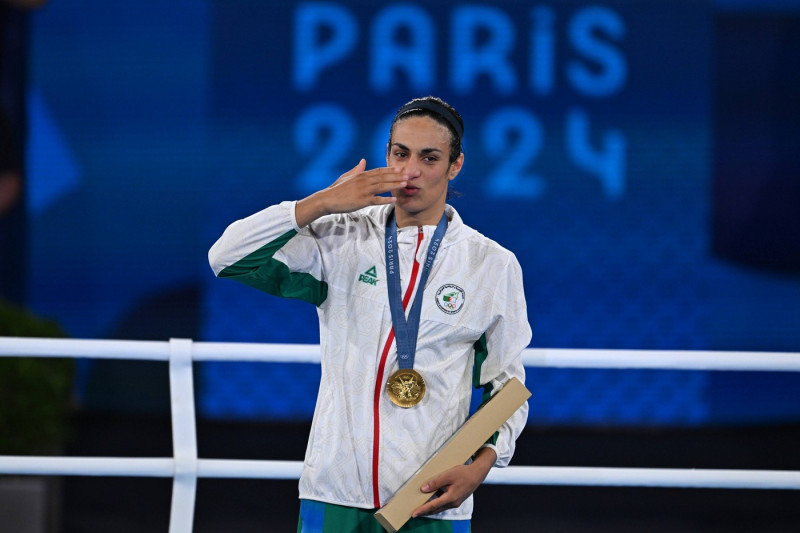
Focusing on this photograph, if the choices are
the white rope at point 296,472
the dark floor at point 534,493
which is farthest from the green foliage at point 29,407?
the white rope at point 296,472

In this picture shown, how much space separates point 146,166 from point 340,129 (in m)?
1.48

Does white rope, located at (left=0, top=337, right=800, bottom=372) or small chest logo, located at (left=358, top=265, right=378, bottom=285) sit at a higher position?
small chest logo, located at (left=358, top=265, right=378, bottom=285)

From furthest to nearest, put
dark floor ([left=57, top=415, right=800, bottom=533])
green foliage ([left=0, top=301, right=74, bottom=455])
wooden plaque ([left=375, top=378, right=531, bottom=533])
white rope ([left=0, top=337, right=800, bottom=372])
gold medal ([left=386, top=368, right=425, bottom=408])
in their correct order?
dark floor ([left=57, top=415, right=800, bottom=533]) < green foliage ([left=0, top=301, right=74, bottom=455]) < white rope ([left=0, top=337, right=800, bottom=372]) < gold medal ([left=386, top=368, right=425, bottom=408]) < wooden plaque ([left=375, top=378, right=531, bottom=533])

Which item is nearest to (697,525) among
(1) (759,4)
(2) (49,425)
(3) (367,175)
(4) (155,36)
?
(2) (49,425)

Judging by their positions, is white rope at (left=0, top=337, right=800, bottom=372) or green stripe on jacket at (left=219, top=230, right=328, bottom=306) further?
white rope at (left=0, top=337, right=800, bottom=372)

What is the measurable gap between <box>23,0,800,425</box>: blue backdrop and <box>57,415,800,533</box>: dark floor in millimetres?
351

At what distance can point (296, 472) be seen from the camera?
112 inches

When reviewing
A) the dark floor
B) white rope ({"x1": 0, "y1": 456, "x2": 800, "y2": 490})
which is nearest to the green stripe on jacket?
white rope ({"x1": 0, "y1": 456, "x2": 800, "y2": 490})

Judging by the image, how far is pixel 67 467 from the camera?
2.88 metres

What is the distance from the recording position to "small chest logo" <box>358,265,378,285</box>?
224 centimetres

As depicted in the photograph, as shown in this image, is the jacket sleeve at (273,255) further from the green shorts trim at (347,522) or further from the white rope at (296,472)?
the white rope at (296,472)

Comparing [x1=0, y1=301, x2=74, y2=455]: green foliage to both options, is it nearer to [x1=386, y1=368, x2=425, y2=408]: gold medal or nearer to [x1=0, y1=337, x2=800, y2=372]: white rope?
[x1=0, y1=337, x2=800, y2=372]: white rope

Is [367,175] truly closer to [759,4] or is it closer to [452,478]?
[452,478]

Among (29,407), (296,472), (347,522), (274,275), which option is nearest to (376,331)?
(274,275)
